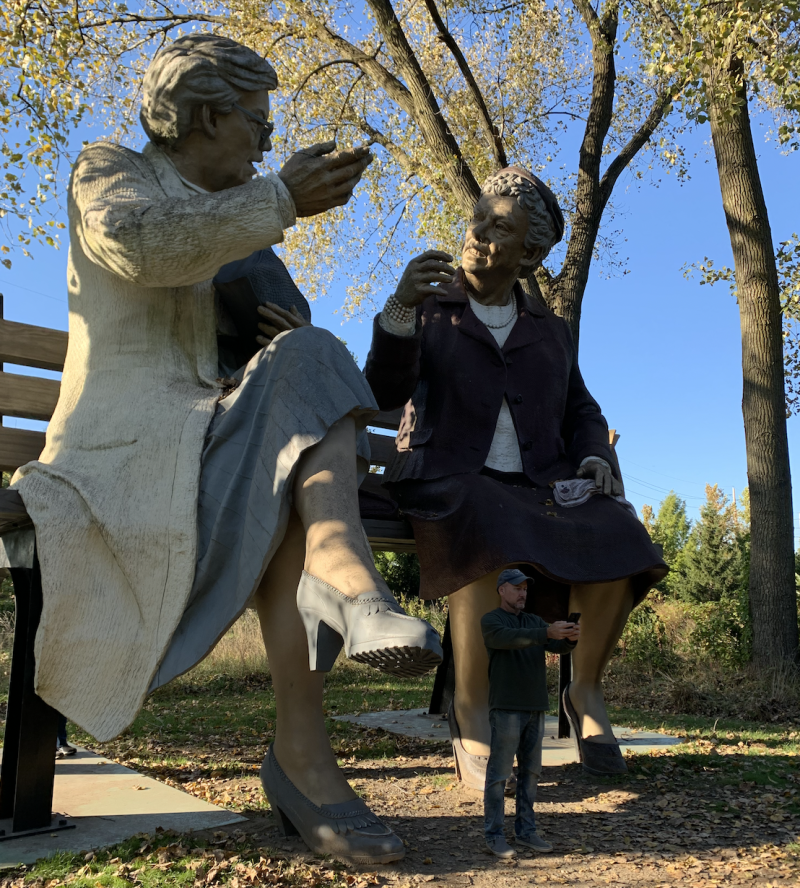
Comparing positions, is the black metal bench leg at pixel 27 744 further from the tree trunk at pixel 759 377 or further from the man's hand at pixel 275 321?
the tree trunk at pixel 759 377

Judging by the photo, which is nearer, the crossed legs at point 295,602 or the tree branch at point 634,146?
the crossed legs at point 295,602

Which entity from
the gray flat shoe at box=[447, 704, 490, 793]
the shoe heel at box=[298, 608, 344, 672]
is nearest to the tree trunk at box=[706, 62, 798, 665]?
the gray flat shoe at box=[447, 704, 490, 793]

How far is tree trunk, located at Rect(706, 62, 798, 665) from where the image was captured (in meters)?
7.56

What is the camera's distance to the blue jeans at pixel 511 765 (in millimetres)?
2361

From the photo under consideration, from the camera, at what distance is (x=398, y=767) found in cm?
344

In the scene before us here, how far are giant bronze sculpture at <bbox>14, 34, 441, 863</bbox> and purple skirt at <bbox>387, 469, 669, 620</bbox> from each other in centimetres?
73

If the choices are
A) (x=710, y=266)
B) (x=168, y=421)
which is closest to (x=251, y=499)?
(x=168, y=421)

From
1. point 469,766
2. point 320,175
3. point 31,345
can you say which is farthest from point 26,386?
point 469,766

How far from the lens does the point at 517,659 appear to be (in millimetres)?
2477

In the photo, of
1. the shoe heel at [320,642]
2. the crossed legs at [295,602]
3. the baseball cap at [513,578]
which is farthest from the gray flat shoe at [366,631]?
the baseball cap at [513,578]

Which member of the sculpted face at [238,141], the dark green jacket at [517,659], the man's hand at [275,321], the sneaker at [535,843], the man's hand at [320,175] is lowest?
the sneaker at [535,843]

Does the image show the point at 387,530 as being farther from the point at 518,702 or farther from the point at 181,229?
the point at 181,229

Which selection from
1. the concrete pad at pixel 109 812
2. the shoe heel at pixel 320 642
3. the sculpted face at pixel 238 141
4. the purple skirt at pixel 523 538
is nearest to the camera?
the shoe heel at pixel 320 642

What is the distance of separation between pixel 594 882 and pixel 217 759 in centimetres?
193
